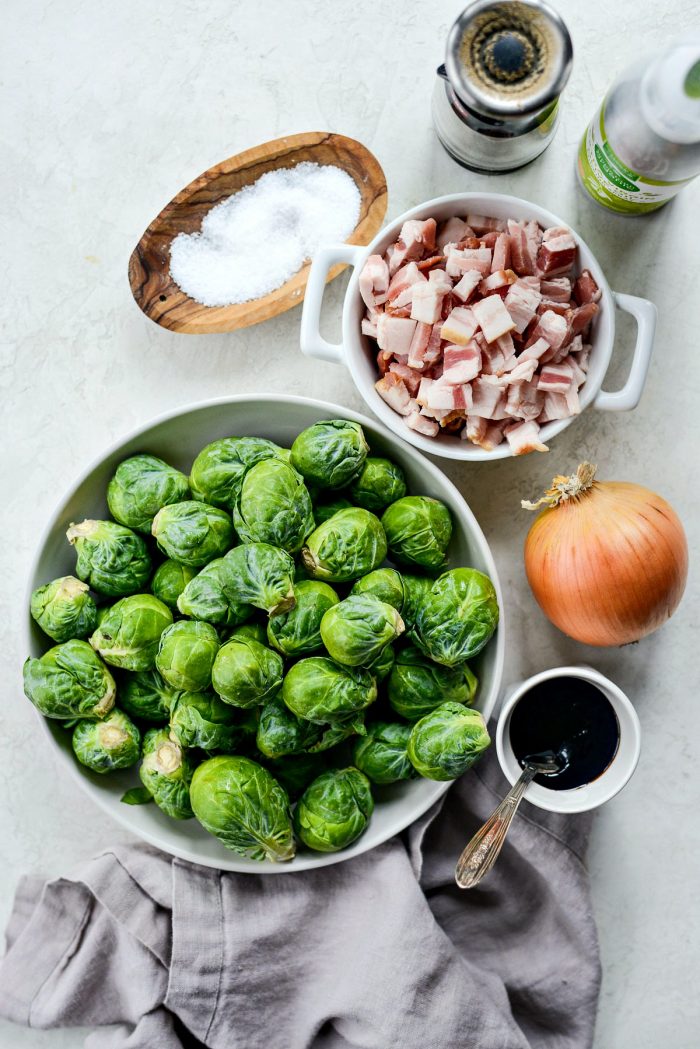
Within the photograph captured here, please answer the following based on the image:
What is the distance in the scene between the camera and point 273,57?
182cm

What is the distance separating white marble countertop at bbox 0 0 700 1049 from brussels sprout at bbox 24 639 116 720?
1.13ft

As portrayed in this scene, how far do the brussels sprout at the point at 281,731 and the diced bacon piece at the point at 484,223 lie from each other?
38.3 inches

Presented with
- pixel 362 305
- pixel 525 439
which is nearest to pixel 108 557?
pixel 362 305

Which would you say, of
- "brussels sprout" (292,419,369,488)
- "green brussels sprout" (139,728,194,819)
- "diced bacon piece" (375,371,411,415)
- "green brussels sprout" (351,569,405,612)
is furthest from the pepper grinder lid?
"green brussels sprout" (139,728,194,819)

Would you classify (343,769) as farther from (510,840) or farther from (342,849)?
(510,840)

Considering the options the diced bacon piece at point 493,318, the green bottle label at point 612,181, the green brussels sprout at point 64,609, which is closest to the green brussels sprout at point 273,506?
the green brussels sprout at point 64,609

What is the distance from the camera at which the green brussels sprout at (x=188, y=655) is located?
147 centimetres

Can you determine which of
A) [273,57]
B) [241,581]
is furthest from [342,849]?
[273,57]

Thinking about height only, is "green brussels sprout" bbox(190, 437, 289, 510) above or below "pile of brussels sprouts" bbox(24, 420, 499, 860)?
above

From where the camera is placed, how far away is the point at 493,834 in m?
1.58

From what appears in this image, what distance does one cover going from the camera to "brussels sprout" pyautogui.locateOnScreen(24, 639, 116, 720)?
1537mm

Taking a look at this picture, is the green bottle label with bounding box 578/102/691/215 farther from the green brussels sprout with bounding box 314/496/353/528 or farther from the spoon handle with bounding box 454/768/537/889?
the spoon handle with bounding box 454/768/537/889

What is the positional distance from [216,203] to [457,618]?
1.01m

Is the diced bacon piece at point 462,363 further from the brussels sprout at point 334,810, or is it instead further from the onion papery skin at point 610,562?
the brussels sprout at point 334,810
